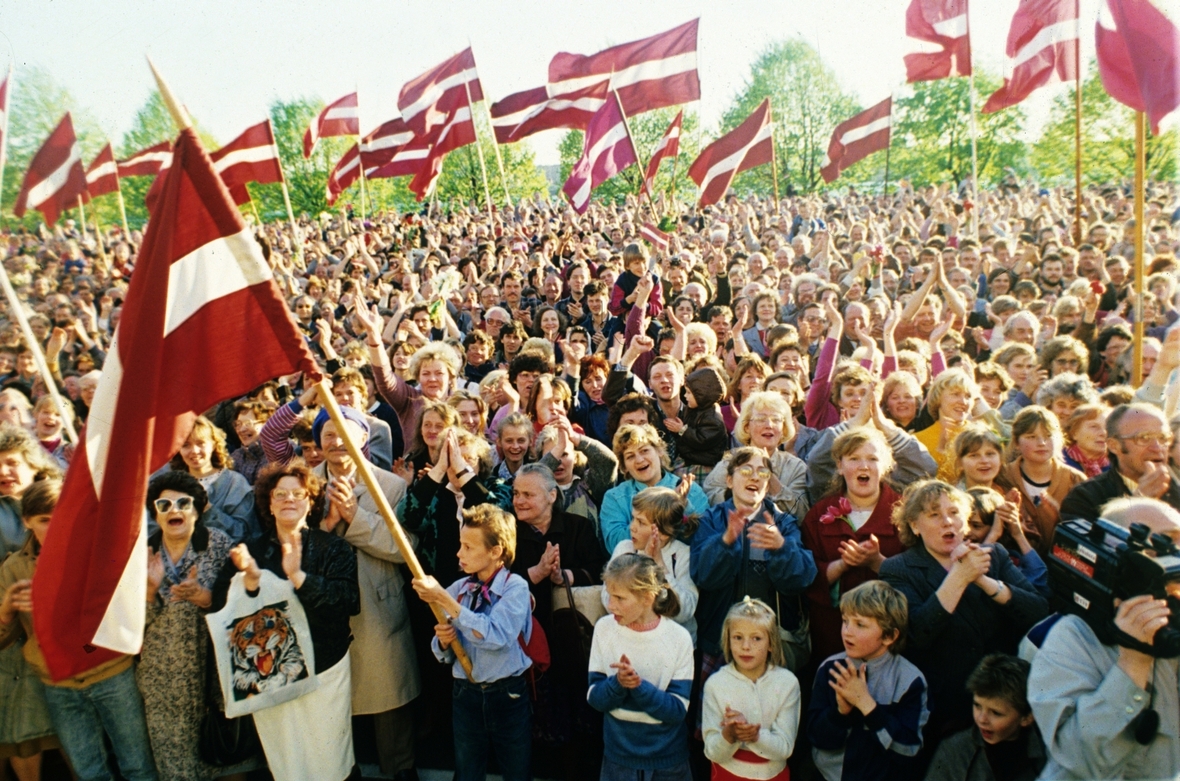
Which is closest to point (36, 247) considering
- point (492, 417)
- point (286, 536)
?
point (492, 417)

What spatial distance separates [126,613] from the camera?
8.05ft

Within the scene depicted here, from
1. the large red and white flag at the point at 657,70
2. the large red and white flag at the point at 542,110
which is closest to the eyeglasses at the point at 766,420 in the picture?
the large red and white flag at the point at 657,70

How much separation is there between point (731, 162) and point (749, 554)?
9.18 m

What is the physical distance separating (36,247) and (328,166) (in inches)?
Result: 870

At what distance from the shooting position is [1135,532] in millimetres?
2305

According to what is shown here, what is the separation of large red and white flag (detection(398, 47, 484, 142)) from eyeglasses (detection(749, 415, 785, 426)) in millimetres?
9747

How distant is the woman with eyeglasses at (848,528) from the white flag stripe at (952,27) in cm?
881

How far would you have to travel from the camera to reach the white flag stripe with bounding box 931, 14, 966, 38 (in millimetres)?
10211

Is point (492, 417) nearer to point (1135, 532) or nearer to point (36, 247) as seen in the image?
point (1135, 532)

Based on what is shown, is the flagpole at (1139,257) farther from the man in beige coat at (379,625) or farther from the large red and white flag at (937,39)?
the large red and white flag at (937,39)

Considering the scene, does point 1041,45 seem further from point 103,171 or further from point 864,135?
point 103,171

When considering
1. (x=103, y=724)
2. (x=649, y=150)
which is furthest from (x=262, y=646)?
(x=649, y=150)

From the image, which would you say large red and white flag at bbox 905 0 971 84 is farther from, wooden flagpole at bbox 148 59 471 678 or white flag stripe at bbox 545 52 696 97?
wooden flagpole at bbox 148 59 471 678

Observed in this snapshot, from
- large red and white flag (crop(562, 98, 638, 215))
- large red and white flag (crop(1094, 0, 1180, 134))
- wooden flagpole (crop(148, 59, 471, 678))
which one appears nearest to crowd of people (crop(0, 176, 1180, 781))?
wooden flagpole (crop(148, 59, 471, 678))
